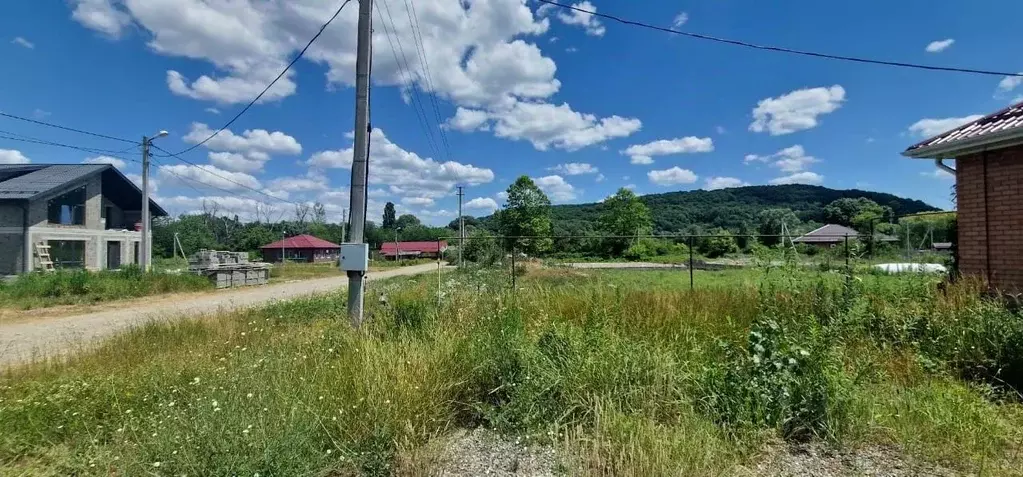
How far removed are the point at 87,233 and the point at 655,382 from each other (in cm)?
3708

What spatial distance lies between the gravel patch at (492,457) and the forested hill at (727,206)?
68.1 m

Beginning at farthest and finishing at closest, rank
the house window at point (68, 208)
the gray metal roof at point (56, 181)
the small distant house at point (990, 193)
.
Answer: the house window at point (68, 208)
the gray metal roof at point (56, 181)
the small distant house at point (990, 193)

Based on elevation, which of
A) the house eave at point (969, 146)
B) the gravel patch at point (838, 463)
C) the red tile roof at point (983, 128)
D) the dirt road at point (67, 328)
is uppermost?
the red tile roof at point (983, 128)

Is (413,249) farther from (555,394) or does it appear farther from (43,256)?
(555,394)

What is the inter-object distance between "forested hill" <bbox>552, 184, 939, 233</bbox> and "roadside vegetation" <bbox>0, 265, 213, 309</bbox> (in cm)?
6154

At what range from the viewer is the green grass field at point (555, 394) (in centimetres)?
292

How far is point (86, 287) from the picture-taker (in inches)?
639

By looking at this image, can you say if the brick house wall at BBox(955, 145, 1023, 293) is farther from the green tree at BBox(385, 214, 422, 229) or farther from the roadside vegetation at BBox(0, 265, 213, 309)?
the green tree at BBox(385, 214, 422, 229)

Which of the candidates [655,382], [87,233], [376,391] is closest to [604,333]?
[655,382]

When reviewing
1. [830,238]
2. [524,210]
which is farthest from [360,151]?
[524,210]

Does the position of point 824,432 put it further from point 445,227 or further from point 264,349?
point 445,227

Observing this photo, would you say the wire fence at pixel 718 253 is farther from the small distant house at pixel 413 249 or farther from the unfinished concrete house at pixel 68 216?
the small distant house at pixel 413 249

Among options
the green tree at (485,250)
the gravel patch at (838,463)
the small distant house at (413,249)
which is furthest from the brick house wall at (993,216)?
the small distant house at (413,249)

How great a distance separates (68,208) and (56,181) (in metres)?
1.71
